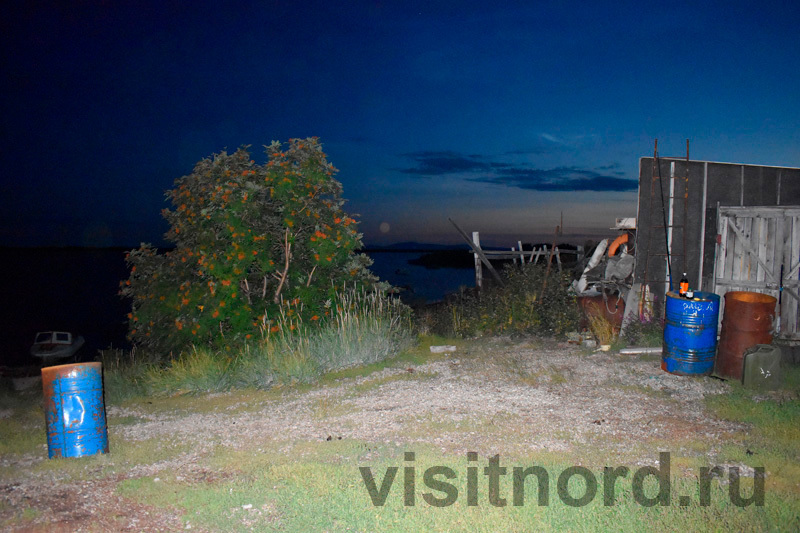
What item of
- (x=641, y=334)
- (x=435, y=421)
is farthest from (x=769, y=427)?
(x=641, y=334)

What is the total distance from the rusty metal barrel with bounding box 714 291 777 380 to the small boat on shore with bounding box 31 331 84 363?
20629 millimetres

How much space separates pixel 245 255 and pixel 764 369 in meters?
6.75

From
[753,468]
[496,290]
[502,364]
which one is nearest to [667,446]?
[753,468]

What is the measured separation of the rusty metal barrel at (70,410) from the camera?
4.60 metres

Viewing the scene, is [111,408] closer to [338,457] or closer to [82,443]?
[82,443]

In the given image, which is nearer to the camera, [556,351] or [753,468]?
[753,468]

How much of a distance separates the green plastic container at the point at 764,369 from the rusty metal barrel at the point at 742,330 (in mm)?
309

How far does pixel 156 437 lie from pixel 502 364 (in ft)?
15.1

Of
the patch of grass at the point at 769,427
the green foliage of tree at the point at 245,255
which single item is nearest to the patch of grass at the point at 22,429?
the green foliage of tree at the point at 245,255

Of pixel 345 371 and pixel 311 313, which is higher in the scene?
pixel 311 313

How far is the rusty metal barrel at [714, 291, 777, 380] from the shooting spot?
6828mm

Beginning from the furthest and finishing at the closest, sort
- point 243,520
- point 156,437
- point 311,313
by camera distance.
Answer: point 311,313 → point 156,437 → point 243,520

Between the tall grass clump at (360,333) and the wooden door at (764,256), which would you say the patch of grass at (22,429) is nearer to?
the tall grass clump at (360,333)

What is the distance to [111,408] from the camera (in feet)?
21.2
